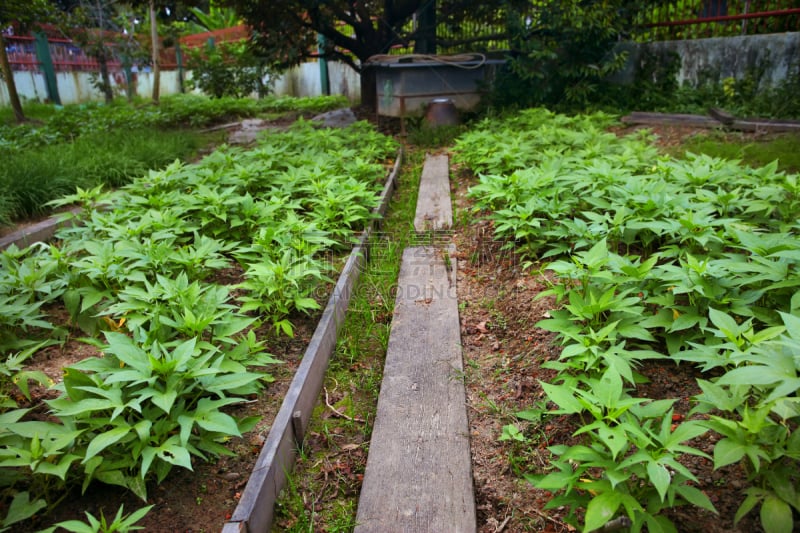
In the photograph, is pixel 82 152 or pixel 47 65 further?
pixel 47 65

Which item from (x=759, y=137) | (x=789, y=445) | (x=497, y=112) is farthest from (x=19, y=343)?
(x=497, y=112)

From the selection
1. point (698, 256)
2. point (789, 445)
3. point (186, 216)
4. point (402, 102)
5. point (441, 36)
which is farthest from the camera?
point (441, 36)

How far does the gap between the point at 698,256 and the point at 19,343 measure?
353cm

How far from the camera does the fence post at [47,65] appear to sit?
16.5 meters

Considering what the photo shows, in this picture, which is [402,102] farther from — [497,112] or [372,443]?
[372,443]

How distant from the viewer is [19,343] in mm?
2615

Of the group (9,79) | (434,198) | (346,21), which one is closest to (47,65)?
(9,79)

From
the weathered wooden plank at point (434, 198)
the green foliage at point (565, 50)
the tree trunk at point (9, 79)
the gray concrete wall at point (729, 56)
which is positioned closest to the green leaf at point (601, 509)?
the weathered wooden plank at point (434, 198)

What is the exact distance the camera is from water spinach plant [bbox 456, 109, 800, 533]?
1.52 meters

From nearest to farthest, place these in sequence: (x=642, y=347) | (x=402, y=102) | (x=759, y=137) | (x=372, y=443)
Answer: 1. (x=372, y=443)
2. (x=642, y=347)
3. (x=759, y=137)
4. (x=402, y=102)

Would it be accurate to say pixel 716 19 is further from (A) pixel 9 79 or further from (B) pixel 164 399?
(A) pixel 9 79

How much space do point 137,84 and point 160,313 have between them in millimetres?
24882

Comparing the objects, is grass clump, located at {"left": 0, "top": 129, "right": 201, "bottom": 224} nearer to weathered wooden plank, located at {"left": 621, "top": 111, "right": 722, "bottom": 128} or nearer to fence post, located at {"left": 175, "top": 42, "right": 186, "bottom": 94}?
weathered wooden plank, located at {"left": 621, "top": 111, "right": 722, "bottom": 128}

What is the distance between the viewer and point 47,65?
16734 millimetres
